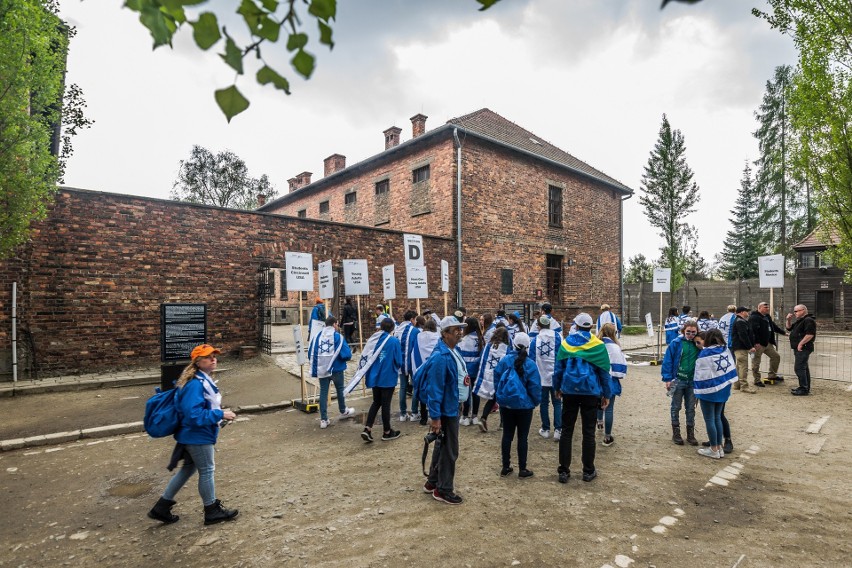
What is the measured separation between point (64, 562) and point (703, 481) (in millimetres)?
5966

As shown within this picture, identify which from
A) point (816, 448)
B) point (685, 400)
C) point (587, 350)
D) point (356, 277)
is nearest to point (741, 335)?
point (816, 448)

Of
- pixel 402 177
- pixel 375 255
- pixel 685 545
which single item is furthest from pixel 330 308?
pixel 685 545

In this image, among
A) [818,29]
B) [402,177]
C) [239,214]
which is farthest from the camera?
[402,177]

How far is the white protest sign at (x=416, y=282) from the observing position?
34.9 feet

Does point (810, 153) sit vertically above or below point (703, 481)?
above

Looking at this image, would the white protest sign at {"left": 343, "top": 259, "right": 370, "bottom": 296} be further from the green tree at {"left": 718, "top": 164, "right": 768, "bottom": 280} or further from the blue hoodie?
the green tree at {"left": 718, "top": 164, "right": 768, "bottom": 280}

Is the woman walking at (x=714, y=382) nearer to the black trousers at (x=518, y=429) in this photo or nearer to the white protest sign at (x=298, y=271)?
the black trousers at (x=518, y=429)

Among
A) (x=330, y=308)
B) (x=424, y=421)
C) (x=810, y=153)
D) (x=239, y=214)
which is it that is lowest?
(x=424, y=421)

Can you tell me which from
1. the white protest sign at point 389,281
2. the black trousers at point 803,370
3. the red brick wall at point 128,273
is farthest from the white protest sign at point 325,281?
the black trousers at point 803,370

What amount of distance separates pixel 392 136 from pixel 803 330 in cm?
1862

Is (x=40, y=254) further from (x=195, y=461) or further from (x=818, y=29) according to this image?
(x=818, y=29)

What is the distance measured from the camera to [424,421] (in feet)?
23.1

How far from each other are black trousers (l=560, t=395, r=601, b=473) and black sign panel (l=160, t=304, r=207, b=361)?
672 centimetres

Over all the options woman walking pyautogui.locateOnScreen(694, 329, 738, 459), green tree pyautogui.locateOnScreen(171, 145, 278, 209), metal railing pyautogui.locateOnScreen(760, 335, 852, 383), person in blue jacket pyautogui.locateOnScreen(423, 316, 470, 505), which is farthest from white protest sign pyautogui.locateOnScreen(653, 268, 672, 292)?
green tree pyautogui.locateOnScreen(171, 145, 278, 209)
